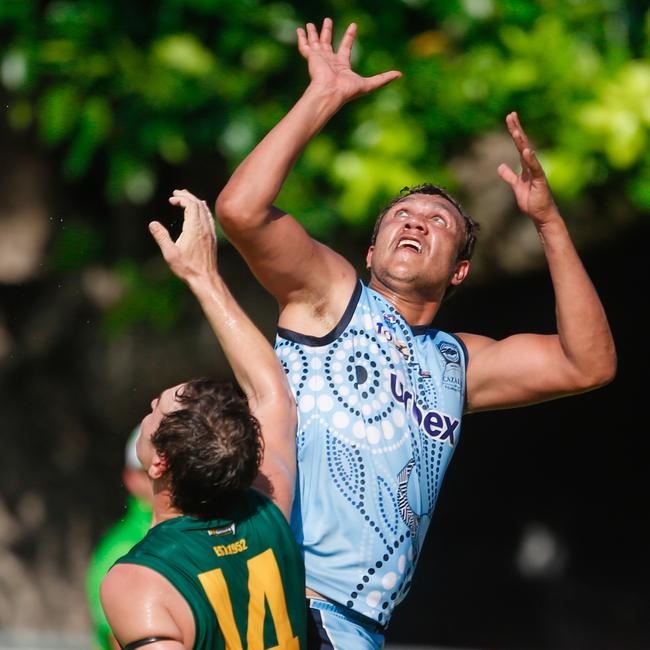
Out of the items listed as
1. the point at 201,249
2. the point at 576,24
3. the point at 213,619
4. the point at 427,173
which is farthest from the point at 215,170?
the point at 213,619

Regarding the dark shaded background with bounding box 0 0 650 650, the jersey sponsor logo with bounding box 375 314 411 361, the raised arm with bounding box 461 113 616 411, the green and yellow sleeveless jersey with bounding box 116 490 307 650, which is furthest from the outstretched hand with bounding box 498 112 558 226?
the dark shaded background with bounding box 0 0 650 650

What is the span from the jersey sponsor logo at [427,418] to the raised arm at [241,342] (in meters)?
0.32

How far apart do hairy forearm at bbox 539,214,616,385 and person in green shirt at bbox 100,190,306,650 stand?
844 millimetres

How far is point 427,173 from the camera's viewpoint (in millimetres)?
5469

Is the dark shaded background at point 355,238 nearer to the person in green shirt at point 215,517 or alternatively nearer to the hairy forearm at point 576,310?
the hairy forearm at point 576,310

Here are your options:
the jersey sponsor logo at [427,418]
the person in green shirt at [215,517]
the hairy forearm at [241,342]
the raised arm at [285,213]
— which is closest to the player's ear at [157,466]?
the person in green shirt at [215,517]

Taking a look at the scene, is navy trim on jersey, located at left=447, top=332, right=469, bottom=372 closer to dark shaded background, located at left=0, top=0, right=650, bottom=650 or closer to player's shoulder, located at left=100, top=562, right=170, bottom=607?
player's shoulder, located at left=100, top=562, right=170, bottom=607

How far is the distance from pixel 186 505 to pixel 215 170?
3.83 m

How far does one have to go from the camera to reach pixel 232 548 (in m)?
2.85

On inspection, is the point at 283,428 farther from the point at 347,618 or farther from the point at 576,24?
the point at 576,24

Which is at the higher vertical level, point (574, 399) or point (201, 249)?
point (201, 249)

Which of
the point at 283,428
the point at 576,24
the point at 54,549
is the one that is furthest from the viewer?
the point at 54,549

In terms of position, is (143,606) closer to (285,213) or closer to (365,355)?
(365,355)

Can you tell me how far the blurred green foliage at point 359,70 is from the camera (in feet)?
17.5
